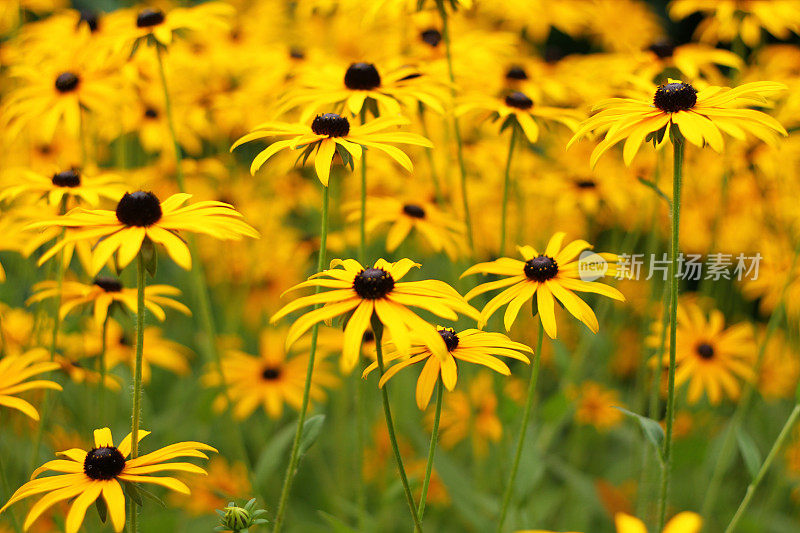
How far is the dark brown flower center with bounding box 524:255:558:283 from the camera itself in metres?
1.79

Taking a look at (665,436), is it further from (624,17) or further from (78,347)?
(624,17)

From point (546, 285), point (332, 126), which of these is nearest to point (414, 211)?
point (332, 126)

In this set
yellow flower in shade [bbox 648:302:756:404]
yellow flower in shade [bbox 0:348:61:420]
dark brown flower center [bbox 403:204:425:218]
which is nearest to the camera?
yellow flower in shade [bbox 0:348:61:420]

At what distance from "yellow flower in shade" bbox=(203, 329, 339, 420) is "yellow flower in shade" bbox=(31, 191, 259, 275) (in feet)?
5.10

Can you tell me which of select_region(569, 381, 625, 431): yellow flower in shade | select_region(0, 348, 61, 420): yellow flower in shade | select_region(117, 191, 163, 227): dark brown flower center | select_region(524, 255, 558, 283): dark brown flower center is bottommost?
select_region(569, 381, 625, 431): yellow flower in shade

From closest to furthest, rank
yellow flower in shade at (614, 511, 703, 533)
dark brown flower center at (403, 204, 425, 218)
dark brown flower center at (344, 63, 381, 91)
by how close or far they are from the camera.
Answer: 1. yellow flower in shade at (614, 511, 703, 533)
2. dark brown flower center at (344, 63, 381, 91)
3. dark brown flower center at (403, 204, 425, 218)

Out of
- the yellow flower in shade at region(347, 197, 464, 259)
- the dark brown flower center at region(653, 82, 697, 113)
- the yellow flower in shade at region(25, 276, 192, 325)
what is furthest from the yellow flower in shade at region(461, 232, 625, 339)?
the yellow flower in shade at region(25, 276, 192, 325)

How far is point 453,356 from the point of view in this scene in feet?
5.15

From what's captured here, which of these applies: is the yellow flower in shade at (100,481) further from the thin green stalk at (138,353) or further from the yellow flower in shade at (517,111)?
the yellow flower in shade at (517,111)

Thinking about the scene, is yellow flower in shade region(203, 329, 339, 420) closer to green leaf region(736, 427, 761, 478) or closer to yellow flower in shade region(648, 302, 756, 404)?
yellow flower in shade region(648, 302, 756, 404)

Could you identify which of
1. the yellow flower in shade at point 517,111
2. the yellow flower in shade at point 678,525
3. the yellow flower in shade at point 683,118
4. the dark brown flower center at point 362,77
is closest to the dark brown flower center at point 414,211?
the yellow flower in shade at point 517,111

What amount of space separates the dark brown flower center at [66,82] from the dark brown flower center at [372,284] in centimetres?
171

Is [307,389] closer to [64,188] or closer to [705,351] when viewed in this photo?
[64,188]

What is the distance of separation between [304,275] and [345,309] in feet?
8.48
